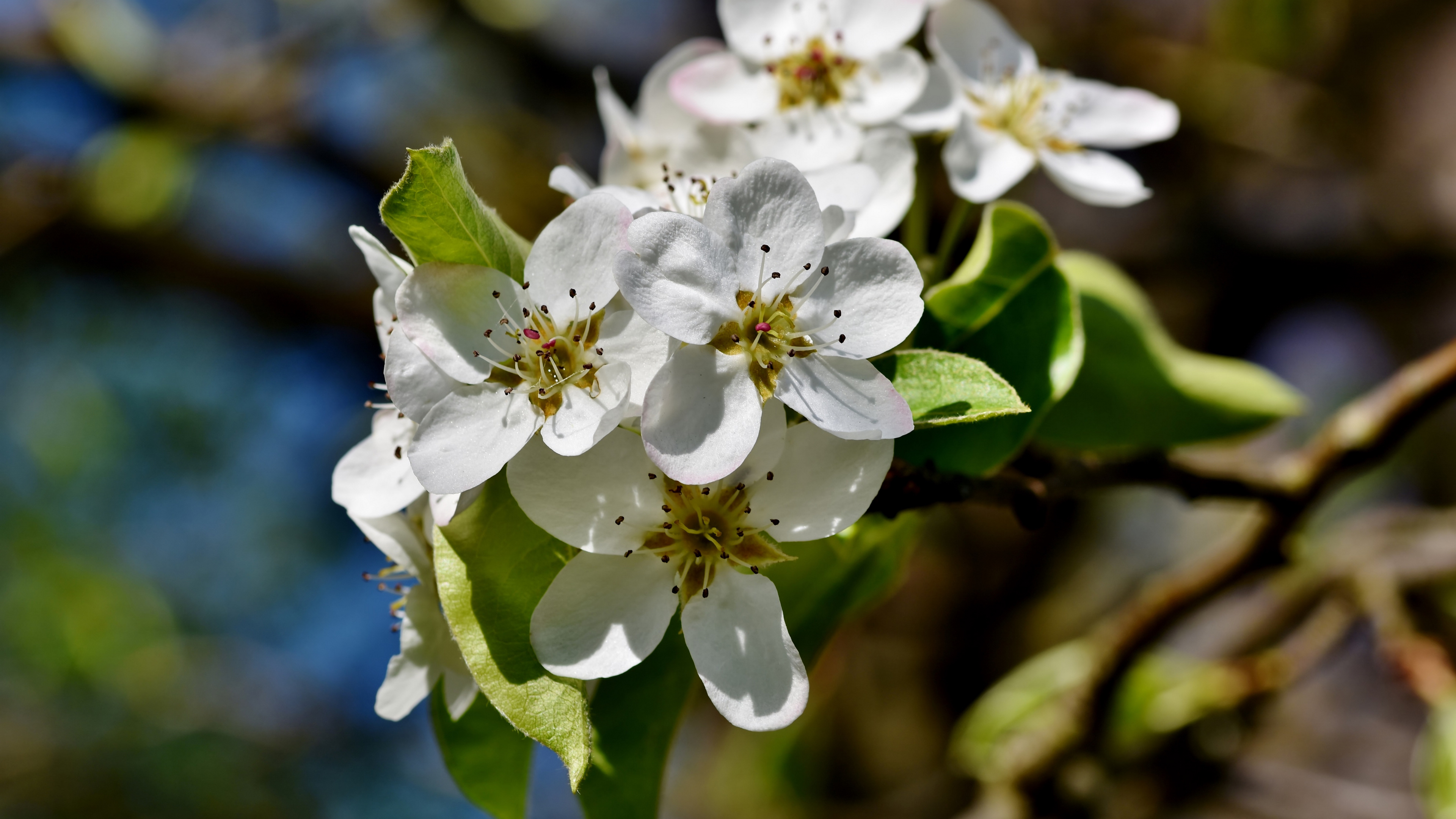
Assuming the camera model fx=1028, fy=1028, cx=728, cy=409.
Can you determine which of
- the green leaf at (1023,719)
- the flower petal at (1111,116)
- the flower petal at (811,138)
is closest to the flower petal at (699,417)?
the flower petal at (811,138)

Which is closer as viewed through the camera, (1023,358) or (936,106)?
(1023,358)

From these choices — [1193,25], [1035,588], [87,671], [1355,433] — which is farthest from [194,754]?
[1193,25]

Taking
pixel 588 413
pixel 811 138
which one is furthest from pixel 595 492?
pixel 811 138

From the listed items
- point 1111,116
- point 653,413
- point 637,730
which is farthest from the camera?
point 1111,116

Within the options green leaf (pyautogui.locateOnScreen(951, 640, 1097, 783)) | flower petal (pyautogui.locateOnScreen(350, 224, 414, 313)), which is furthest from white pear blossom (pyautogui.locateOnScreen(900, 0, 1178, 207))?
green leaf (pyautogui.locateOnScreen(951, 640, 1097, 783))

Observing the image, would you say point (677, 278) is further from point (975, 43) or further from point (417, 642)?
point (975, 43)

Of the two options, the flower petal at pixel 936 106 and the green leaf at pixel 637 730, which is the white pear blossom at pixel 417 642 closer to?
the green leaf at pixel 637 730

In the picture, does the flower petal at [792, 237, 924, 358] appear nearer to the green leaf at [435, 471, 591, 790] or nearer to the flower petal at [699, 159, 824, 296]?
the flower petal at [699, 159, 824, 296]
